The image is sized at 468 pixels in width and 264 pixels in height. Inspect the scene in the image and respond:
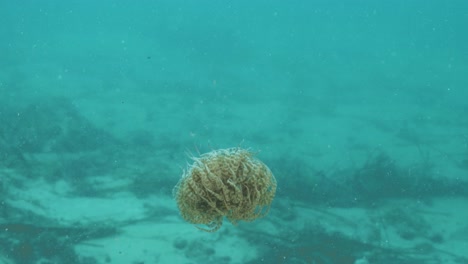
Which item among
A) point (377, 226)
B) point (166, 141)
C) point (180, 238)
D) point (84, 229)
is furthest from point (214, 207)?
point (166, 141)

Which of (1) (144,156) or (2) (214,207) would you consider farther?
(1) (144,156)

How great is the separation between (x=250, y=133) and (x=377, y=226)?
494 centimetres

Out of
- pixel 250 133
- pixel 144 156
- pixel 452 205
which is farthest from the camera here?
pixel 250 133

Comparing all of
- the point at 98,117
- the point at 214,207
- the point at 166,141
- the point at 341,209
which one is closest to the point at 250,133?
the point at 166,141

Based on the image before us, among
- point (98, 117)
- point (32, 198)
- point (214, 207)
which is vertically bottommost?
point (32, 198)

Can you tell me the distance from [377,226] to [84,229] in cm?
708

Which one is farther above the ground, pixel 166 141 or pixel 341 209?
pixel 166 141

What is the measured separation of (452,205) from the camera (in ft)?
39.2

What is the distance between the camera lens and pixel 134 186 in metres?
11.7

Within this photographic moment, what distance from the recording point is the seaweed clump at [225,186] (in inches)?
204

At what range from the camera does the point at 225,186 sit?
5168 mm

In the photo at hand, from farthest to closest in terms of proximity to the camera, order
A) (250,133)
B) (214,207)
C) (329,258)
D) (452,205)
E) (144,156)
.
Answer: (250,133) < (144,156) < (452,205) < (329,258) < (214,207)

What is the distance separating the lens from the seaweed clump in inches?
204

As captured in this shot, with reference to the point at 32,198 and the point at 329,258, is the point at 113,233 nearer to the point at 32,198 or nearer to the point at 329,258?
the point at 32,198
